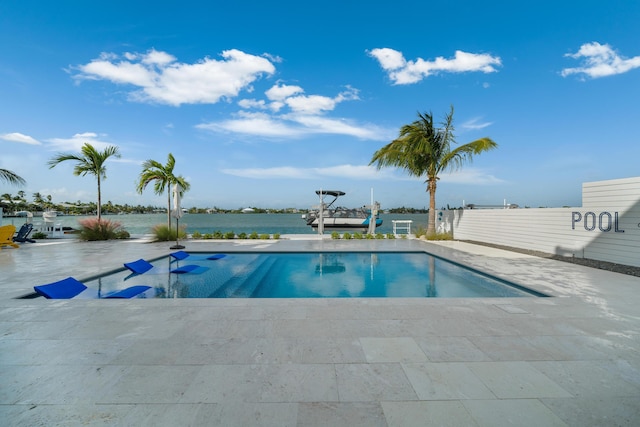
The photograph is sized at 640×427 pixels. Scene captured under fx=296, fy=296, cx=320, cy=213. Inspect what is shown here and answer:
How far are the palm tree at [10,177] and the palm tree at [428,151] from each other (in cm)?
1398

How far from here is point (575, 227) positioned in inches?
307

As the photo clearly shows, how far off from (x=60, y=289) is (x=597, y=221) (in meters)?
10.9

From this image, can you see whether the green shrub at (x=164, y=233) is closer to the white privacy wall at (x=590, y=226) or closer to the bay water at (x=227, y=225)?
the bay water at (x=227, y=225)

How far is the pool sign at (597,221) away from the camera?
6.76 metres

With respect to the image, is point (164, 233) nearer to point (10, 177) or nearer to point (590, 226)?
point (10, 177)

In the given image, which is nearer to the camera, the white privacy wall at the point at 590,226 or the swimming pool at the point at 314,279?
the swimming pool at the point at 314,279

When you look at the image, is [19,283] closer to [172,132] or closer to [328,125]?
[172,132]

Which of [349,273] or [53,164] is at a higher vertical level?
[53,164]

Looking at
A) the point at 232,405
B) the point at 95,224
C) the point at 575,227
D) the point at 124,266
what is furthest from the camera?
the point at 95,224

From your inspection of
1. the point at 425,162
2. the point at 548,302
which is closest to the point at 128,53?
the point at 425,162

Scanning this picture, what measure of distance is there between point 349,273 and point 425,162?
7262 millimetres

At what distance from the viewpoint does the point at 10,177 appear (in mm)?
10812

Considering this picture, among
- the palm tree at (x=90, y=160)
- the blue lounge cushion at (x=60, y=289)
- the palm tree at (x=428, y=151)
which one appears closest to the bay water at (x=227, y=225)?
the palm tree at (x=90, y=160)

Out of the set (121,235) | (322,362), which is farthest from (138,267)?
(121,235)
